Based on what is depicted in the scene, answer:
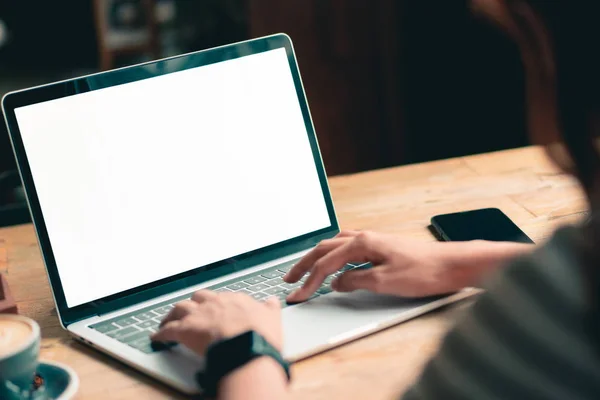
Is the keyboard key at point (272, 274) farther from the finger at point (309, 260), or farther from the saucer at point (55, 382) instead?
the saucer at point (55, 382)

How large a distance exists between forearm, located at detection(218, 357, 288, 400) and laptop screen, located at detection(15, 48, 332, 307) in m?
0.28

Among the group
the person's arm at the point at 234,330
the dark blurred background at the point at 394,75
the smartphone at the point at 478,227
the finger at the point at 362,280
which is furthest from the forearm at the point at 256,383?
the dark blurred background at the point at 394,75

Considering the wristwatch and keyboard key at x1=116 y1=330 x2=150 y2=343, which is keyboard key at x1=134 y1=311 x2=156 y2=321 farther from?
the wristwatch

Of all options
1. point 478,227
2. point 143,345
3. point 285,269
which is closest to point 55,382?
point 143,345

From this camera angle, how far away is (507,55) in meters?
2.90

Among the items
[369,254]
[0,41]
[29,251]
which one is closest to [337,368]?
[369,254]

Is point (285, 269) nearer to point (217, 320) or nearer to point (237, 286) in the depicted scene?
point (237, 286)

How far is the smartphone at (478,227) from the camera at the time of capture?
113cm

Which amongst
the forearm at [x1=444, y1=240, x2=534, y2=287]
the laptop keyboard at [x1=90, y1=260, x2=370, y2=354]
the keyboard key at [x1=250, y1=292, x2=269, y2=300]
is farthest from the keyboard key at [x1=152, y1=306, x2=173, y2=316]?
the forearm at [x1=444, y1=240, x2=534, y2=287]

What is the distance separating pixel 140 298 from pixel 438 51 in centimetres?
221

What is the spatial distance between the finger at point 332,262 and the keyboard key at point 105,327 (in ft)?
0.66

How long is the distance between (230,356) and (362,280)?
0.24 m

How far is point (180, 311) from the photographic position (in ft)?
2.89

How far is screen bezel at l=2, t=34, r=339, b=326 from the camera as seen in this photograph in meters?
0.94
